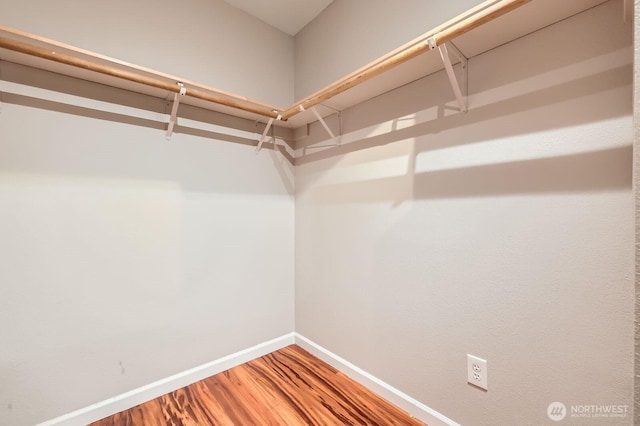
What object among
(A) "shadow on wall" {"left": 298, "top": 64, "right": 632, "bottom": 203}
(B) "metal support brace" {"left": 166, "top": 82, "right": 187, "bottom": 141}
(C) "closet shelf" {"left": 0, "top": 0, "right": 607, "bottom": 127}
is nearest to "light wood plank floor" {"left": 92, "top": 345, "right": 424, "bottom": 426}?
(A) "shadow on wall" {"left": 298, "top": 64, "right": 632, "bottom": 203}

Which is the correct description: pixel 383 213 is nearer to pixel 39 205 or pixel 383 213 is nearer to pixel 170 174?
pixel 170 174

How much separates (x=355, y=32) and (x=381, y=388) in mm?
2053

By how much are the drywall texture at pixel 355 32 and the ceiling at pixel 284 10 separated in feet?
0.16

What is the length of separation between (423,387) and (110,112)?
2058 millimetres

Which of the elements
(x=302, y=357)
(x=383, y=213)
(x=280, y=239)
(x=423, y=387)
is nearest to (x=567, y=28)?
(x=383, y=213)

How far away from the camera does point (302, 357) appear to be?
186cm

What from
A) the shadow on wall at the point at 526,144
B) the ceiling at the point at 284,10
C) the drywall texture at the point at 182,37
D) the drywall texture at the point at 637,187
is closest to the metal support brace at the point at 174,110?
the drywall texture at the point at 182,37

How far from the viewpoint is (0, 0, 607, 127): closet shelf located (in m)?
0.87

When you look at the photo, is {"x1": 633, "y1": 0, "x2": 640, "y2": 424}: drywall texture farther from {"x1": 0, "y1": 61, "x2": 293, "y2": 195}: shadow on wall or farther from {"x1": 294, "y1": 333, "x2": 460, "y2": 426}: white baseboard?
{"x1": 0, "y1": 61, "x2": 293, "y2": 195}: shadow on wall

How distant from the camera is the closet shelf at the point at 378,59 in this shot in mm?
874

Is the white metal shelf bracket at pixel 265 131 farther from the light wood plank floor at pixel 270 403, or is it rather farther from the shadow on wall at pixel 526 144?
the light wood plank floor at pixel 270 403

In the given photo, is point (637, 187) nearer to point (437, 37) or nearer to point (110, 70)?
point (437, 37)

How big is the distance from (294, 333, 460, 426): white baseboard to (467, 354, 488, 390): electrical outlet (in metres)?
0.23

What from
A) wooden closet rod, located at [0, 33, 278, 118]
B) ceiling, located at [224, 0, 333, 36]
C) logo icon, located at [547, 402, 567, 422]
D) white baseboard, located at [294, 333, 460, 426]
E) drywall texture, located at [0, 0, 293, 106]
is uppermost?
ceiling, located at [224, 0, 333, 36]
